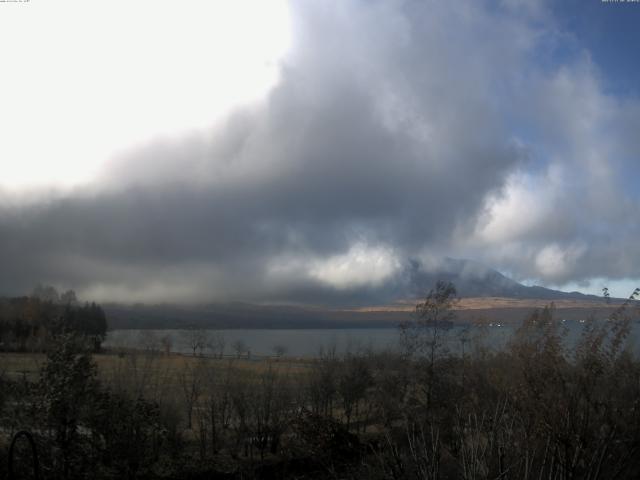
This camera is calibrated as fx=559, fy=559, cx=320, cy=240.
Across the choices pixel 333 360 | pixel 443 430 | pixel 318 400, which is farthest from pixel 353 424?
pixel 443 430

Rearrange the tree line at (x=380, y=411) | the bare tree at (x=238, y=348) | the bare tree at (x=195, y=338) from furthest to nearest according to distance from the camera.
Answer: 1. the bare tree at (x=195, y=338)
2. the bare tree at (x=238, y=348)
3. the tree line at (x=380, y=411)

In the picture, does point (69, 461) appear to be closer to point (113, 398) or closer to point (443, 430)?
point (113, 398)

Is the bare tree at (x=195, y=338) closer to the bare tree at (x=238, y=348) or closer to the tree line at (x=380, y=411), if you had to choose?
the bare tree at (x=238, y=348)

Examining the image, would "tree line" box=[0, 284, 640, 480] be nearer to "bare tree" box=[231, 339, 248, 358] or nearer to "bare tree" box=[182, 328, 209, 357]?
"bare tree" box=[231, 339, 248, 358]

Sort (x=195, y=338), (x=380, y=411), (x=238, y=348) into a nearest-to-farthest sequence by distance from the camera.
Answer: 1. (x=380, y=411)
2. (x=238, y=348)
3. (x=195, y=338)

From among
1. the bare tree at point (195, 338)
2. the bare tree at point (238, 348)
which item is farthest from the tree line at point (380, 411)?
the bare tree at point (195, 338)

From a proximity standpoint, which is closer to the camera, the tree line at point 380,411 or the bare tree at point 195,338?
the tree line at point 380,411

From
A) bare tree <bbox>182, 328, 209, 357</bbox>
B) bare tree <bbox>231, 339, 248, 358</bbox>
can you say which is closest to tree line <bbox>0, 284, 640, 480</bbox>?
bare tree <bbox>231, 339, 248, 358</bbox>

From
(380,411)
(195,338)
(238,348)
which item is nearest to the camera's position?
(380,411)

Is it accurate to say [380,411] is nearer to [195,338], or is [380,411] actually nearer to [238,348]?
[238,348]

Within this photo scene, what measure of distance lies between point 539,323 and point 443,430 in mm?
11471

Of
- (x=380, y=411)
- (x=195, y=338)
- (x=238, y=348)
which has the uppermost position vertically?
(x=238, y=348)

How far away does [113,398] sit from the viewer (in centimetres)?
1941

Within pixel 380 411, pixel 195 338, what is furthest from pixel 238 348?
pixel 195 338
